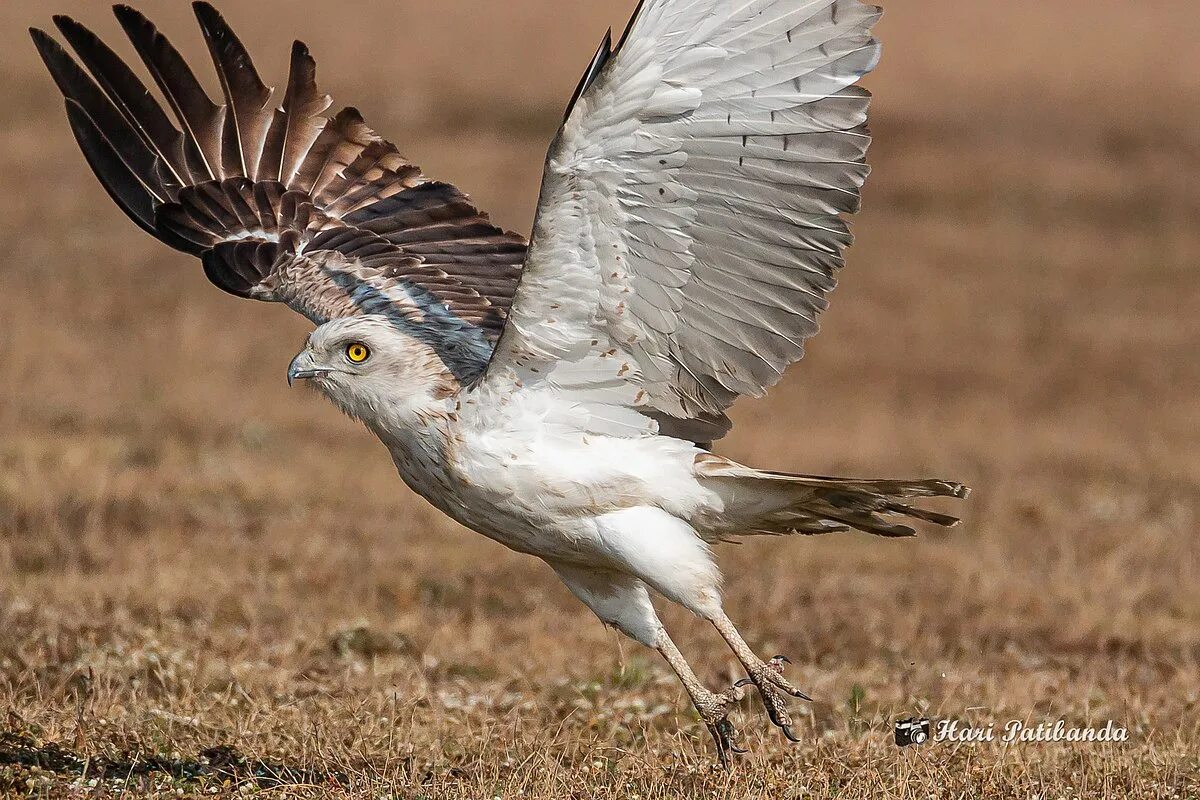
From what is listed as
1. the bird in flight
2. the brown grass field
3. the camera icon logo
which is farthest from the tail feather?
the brown grass field

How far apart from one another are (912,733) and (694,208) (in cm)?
187

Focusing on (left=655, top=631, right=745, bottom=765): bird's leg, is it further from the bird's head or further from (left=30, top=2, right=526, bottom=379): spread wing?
(left=30, top=2, right=526, bottom=379): spread wing

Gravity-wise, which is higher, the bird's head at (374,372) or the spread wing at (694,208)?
the spread wing at (694,208)

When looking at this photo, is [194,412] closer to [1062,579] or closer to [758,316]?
[1062,579]

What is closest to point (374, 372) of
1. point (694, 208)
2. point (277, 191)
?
point (694, 208)

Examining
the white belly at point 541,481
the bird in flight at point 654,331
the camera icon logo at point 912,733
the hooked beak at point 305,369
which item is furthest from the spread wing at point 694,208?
the camera icon logo at point 912,733

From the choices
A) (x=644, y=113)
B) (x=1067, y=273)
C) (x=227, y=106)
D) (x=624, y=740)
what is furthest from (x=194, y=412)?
(x=1067, y=273)

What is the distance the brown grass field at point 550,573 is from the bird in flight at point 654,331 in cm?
75

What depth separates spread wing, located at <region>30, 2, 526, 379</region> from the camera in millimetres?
6504

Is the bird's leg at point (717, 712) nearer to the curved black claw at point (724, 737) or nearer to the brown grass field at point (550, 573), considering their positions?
the curved black claw at point (724, 737)

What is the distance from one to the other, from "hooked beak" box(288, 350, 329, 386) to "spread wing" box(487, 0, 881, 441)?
2.01 ft

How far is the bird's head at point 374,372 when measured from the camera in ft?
17.6

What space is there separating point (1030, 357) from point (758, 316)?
12.3m

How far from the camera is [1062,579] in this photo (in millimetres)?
9227
